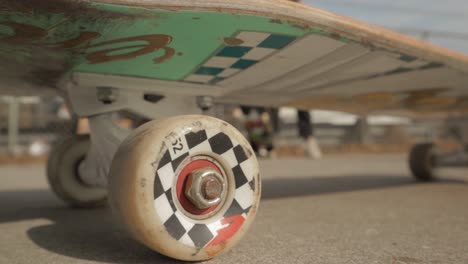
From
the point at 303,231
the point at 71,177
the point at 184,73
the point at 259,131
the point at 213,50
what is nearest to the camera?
the point at 213,50

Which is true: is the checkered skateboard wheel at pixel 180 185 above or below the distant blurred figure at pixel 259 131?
above

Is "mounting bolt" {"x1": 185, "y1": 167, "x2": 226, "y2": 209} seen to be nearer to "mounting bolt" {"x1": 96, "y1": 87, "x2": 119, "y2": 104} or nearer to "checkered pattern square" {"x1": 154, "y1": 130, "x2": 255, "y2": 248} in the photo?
"checkered pattern square" {"x1": 154, "y1": 130, "x2": 255, "y2": 248}

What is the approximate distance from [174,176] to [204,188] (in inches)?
4.0

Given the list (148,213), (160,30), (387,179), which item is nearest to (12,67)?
(160,30)

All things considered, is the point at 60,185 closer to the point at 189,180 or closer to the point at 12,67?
the point at 12,67

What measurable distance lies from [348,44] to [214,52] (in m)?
0.54

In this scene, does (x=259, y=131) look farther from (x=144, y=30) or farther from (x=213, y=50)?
(x=144, y=30)

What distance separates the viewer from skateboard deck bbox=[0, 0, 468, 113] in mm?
1320

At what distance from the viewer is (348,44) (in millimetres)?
1713

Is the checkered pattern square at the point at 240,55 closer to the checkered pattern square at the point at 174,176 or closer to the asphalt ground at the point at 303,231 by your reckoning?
the checkered pattern square at the point at 174,176

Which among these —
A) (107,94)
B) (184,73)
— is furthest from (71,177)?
(184,73)

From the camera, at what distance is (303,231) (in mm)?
1866

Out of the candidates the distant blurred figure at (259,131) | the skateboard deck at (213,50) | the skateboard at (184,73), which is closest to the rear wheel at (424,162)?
the skateboard deck at (213,50)

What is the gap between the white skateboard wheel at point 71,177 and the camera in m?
2.57
